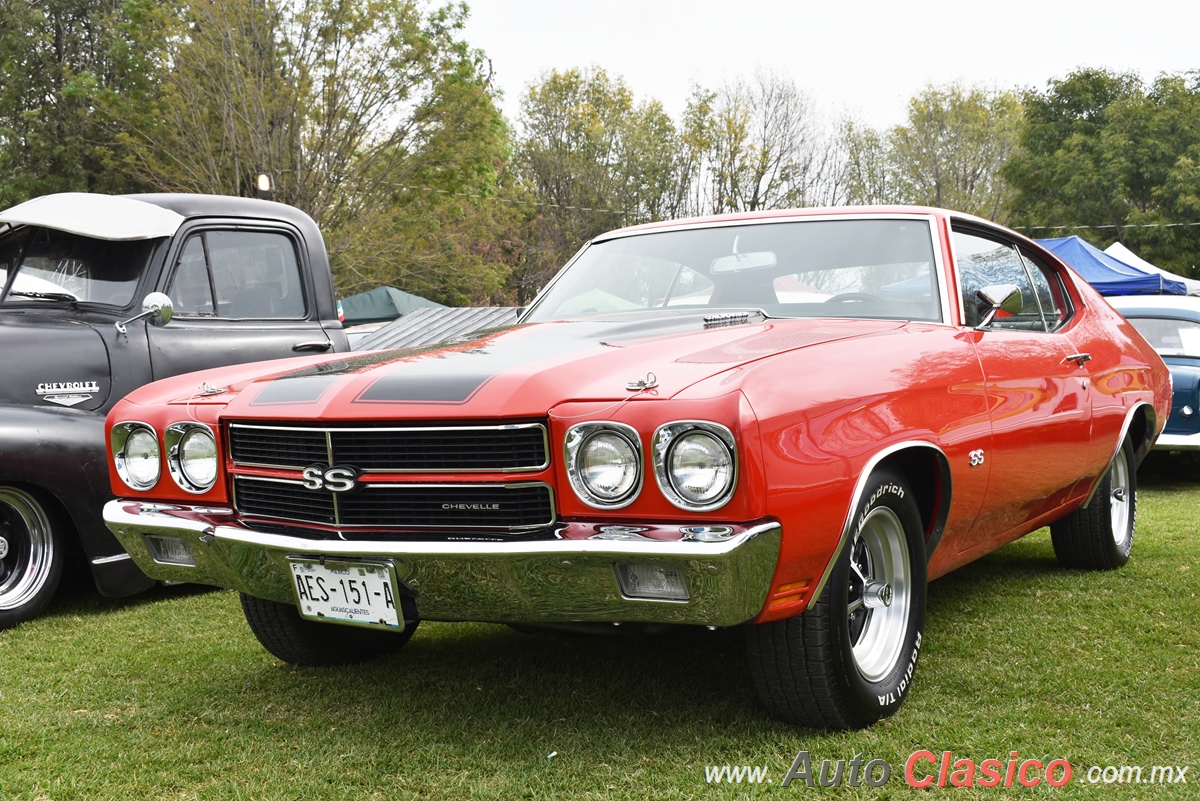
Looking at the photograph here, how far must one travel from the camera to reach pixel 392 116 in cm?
2233

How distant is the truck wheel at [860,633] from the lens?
2785mm

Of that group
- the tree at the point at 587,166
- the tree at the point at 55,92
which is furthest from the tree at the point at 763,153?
the tree at the point at 55,92

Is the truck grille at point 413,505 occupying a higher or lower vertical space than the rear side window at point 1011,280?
lower

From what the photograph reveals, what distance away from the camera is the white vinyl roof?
5.19 meters

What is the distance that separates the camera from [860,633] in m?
3.17

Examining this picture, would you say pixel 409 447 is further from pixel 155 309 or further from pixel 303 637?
pixel 155 309

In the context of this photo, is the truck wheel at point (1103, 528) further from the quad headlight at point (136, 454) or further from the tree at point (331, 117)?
the tree at point (331, 117)

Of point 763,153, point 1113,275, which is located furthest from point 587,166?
point 1113,275

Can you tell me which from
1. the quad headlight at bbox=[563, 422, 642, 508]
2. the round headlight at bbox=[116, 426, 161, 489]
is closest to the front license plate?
the quad headlight at bbox=[563, 422, 642, 508]

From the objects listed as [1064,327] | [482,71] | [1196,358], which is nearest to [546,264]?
[482,71]

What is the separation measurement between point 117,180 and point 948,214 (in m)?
25.6

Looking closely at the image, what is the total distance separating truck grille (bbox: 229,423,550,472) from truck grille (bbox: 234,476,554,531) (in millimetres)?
51

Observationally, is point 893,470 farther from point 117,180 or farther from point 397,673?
Result: point 117,180

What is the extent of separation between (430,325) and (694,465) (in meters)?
7.26
